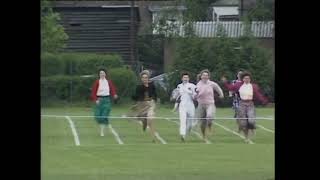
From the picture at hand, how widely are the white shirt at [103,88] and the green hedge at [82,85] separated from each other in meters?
0.29

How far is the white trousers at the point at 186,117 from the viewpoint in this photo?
12.0m

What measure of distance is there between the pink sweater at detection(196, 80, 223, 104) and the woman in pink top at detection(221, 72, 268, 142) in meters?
0.20

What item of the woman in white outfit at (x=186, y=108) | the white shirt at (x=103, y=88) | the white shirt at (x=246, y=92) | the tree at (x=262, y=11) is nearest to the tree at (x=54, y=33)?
the white shirt at (x=103, y=88)

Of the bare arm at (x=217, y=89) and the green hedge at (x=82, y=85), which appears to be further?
the bare arm at (x=217, y=89)

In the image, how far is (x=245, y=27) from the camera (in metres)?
8.82

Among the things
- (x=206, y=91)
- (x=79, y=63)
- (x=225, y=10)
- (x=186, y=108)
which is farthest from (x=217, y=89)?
(x=225, y=10)

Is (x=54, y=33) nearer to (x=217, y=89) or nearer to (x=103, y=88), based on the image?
(x=103, y=88)

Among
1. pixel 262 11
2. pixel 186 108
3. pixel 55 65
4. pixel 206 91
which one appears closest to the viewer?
pixel 262 11

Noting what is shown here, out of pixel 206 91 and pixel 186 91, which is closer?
pixel 186 91

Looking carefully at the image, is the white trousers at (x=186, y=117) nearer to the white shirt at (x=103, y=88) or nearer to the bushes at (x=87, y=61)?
the white shirt at (x=103, y=88)

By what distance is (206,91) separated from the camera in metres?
11.5

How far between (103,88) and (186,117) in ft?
4.61

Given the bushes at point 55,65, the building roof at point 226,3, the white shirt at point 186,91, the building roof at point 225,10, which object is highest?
the building roof at point 226,3
